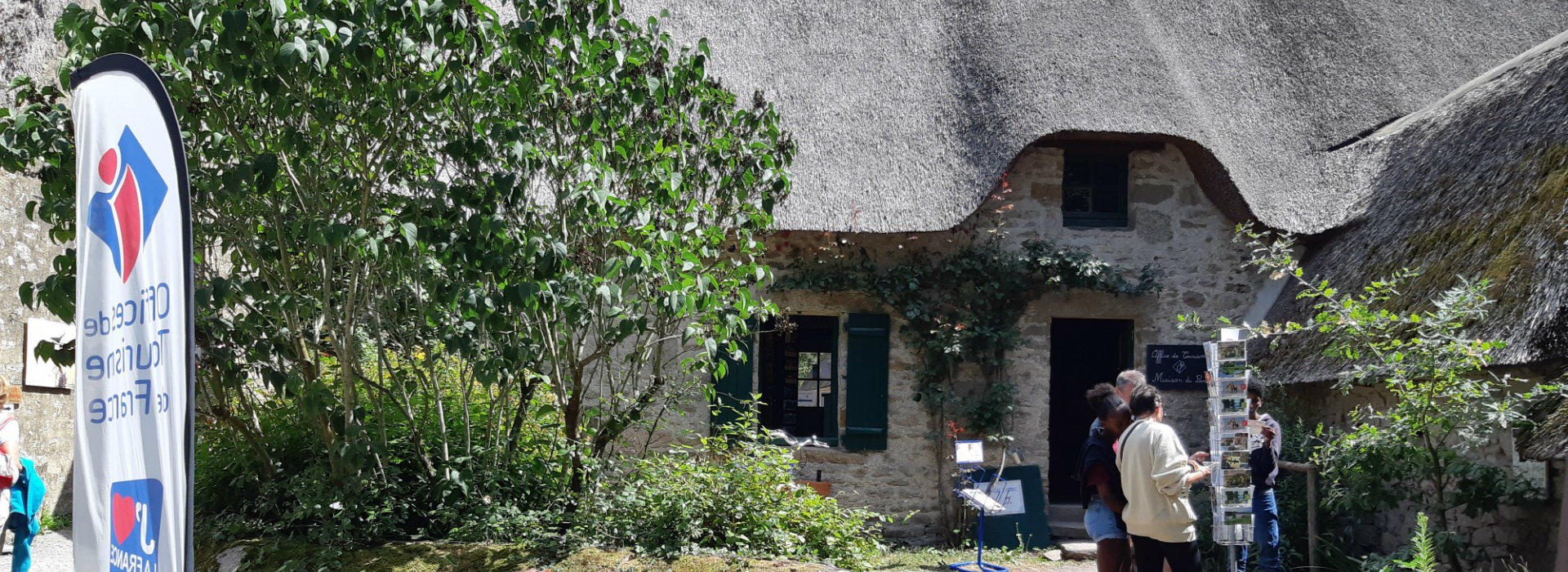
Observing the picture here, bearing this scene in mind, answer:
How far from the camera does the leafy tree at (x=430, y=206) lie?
3.59 metres

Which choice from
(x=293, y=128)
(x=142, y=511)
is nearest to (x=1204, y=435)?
(x=293, y=128)

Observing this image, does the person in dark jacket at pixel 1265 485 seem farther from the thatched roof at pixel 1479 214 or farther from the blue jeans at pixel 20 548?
the blue jeans at pixel 20 548

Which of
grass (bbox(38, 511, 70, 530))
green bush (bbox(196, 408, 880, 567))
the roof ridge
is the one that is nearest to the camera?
green bush (bbox(196, 408, 880, 567))

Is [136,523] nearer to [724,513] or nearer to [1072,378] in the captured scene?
[724,513]

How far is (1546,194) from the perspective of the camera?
5.98m

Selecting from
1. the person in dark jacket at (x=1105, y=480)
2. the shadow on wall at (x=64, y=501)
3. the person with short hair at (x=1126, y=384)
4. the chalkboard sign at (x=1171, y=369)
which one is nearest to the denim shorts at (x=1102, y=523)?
the person in dark jacket at (x=1105, y=480)

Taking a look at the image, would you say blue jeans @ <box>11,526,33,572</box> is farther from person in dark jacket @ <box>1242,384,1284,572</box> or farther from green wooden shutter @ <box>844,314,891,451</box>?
person in dark jacket @ <box>1242,384,1284,572</box>

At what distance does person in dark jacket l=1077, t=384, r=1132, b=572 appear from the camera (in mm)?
4668

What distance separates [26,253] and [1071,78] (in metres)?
6.98

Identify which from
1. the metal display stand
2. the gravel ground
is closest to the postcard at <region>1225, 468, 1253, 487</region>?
the metal display stand

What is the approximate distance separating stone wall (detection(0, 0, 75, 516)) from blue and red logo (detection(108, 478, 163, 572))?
20.9ft

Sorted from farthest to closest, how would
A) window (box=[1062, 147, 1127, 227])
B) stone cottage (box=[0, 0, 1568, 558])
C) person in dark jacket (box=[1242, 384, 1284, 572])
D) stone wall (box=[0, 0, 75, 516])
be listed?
window (box=[1062, 147, 1127, 227]) < stone cottage (box=[0, 0, 1568, 558]) < stone wall (box=[0, 0, 75, 516]) < person in dark jacket (box=[1242, 384, 1284, 572])

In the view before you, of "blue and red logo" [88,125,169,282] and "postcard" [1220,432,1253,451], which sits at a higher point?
"blue and red logo" [88,125,169,282]

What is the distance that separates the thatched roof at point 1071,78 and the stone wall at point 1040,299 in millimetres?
369
